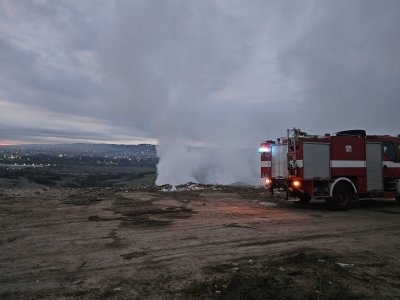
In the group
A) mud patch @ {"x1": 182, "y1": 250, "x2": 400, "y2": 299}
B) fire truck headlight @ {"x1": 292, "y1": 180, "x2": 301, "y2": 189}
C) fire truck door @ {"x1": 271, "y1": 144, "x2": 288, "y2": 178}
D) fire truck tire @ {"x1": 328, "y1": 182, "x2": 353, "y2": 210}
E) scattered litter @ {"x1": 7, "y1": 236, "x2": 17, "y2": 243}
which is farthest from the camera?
fire truck door @ {"x1": 271, "y1": 144, "x2": 288, "y2": 178}

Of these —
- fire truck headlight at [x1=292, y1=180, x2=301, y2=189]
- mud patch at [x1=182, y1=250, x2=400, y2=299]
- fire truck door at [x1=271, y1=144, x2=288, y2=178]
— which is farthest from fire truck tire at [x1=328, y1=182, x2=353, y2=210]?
mud patch at [x1=182, y1=250, x2=400, y2=299]

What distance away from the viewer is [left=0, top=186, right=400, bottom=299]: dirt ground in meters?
5.73

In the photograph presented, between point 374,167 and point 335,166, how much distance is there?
78.4 inches

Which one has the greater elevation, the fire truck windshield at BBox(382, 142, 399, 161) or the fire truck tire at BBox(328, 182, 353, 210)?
the fire truck windshield at BBox(382, 142, 399, 161)

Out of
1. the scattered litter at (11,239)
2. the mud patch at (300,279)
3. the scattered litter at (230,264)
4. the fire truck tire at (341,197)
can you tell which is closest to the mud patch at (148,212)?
the scattered litter at (11,239)

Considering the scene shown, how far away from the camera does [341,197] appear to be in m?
14.7

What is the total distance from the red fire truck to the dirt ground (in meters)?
1.15

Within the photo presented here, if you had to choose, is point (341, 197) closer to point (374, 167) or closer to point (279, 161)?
point (374, 167)

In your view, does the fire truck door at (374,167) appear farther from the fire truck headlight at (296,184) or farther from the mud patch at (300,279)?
the mud patch at (300,279)

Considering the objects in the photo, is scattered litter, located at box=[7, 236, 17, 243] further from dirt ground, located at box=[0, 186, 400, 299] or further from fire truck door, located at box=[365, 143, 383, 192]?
fire truck door, located at box=[365, 143, 383, 192]

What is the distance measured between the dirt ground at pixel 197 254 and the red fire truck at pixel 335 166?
115cm

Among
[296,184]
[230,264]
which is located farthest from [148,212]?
[230,264]

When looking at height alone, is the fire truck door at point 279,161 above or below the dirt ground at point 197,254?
above

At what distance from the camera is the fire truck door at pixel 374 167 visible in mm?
15164
